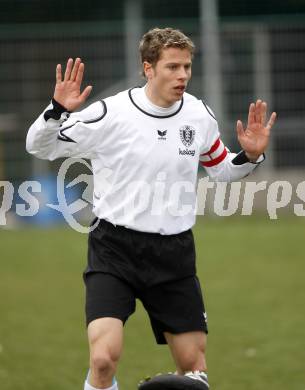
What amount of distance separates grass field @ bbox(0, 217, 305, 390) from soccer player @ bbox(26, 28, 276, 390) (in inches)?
54.0

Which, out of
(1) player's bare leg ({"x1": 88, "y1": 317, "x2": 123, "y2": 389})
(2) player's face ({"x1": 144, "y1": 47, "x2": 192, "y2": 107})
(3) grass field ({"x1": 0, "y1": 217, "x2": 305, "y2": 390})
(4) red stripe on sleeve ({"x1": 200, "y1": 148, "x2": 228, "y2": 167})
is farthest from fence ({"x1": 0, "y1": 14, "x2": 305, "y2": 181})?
(1) player's bare leg ({"x1": 88, "y1": 317, "x2": 123, "y2": 389})

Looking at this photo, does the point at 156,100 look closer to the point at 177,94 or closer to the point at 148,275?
the point at 177,94

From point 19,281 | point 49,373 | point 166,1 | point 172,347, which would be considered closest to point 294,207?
point 166,1

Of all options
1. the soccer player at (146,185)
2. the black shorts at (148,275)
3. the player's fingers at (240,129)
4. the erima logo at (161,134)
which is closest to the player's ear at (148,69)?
the soccer player at (146,185)

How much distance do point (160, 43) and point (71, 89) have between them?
0.53m

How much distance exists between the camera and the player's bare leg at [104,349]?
5367mm

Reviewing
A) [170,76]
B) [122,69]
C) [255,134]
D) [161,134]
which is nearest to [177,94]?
[170,76]

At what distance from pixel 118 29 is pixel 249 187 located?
314cm

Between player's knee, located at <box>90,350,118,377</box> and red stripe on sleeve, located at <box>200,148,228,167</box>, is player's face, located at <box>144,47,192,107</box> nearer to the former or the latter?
red stripe on sleeve, located at <box>200,148,228,167</box>

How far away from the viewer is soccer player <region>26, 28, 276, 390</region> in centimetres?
570

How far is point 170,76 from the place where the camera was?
5.72 m

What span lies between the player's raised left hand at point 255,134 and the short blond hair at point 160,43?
1.79 ft

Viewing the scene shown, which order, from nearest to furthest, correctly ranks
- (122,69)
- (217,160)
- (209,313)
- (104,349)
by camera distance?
(104,349) → (217,160) → (209,313) → (122,69)

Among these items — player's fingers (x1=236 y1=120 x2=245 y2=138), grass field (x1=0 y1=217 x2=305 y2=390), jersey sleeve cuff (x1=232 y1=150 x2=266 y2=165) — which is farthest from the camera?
grass field (x1=0 y1=217 x2=305 y2=390)
